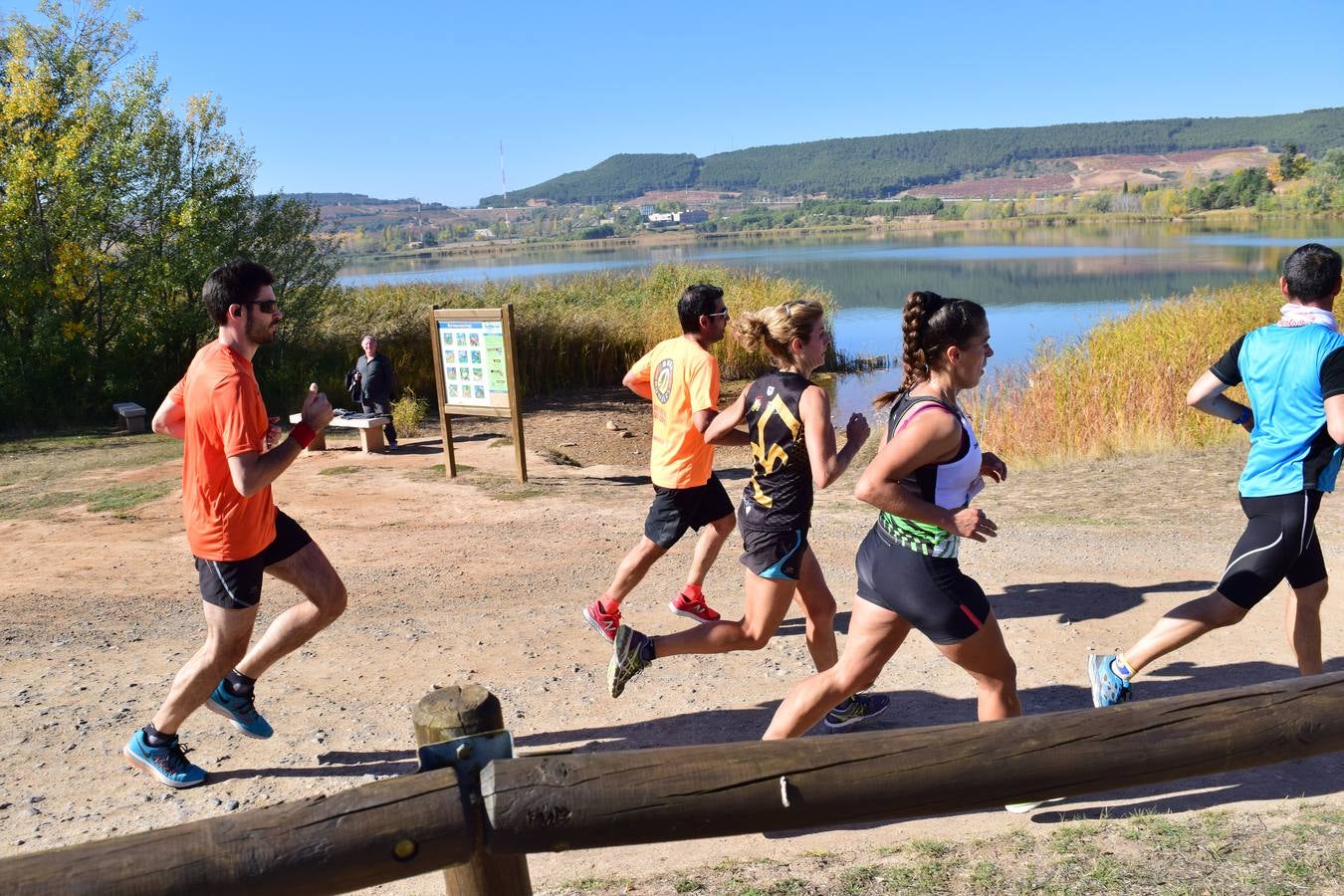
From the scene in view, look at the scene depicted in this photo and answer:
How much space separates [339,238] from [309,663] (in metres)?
15.8

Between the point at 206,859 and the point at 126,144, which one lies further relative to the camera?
the point at 126,144

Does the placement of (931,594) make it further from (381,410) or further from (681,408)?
(381,410)

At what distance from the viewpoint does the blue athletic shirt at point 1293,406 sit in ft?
13.7

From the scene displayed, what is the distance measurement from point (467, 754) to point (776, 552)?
2366mm

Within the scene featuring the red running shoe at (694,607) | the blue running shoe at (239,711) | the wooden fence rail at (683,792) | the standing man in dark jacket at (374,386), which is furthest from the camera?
the standing man in dark jacket at (374,386)

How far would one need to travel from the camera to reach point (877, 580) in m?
3.70

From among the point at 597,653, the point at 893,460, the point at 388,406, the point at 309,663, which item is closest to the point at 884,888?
the point at 893,460

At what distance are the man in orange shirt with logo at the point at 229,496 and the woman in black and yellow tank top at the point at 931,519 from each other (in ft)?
6.52

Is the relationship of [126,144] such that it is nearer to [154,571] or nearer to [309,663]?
[154,571]

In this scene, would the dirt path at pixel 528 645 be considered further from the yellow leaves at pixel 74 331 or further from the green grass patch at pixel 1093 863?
the yellow leaves at pixel 74 331

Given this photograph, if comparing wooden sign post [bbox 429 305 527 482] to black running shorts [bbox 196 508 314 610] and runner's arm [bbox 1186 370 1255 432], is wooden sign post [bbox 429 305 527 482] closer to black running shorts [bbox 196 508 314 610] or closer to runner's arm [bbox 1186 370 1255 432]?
black running shorts [bbox 196 508 314 610]

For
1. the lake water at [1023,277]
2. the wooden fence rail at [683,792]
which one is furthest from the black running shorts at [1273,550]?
the lake water at [1023,277]

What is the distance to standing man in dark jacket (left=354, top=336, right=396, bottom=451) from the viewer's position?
556 inches

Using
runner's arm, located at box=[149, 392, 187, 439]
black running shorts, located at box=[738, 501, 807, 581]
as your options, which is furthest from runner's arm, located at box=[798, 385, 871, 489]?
runner's arm, located at box=[149, 392, 187, 439]
